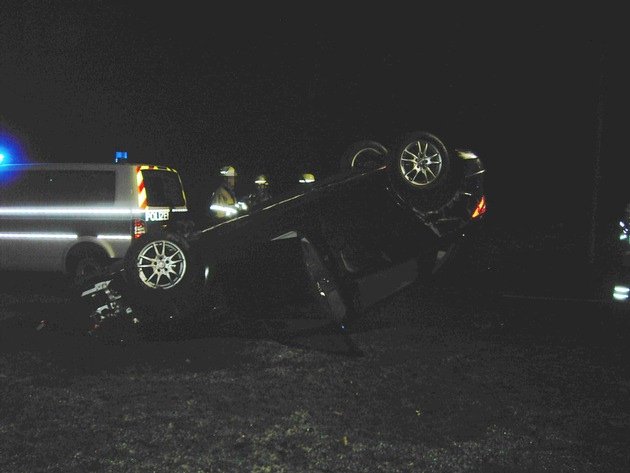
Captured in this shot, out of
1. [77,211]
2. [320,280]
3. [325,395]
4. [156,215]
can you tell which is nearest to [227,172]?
[156,215]

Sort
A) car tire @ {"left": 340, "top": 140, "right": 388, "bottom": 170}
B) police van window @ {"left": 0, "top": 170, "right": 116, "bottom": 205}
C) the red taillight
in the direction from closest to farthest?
the red taillight < car tire @ {"left": 340, "top": 140, "right": 388, "bottom": 170} < police van window @ {"left": 0, "top": 170, "right": 116, "bottom": 205}

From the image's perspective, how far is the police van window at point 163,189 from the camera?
29.8 feet

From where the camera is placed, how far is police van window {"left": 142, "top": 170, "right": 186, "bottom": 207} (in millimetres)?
9094

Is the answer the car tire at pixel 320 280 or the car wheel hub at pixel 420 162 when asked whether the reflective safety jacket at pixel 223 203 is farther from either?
the car wheel hub at pixel 420 162

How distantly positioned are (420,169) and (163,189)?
189 inches

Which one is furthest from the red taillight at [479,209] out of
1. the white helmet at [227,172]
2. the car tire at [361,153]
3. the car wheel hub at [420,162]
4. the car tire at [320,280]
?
the white helmet at [227,172]

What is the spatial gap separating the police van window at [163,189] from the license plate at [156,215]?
97mm

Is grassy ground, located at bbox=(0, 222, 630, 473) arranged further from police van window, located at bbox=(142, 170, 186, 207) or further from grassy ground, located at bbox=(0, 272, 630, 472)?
police van window, located at bbox=(142, 170, 186, 207)

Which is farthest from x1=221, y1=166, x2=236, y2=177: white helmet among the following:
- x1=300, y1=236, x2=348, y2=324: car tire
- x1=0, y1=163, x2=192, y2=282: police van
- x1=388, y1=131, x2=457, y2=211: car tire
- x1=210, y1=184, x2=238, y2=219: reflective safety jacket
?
x1=388, y1=131, x2=457, y2=211: car tire

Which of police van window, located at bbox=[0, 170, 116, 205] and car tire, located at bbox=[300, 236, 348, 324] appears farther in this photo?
police van window, located at bbox=[0, 170, 116, 205]

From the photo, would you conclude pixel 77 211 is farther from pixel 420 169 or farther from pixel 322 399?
pixel 322 399

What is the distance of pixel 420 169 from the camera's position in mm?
5660

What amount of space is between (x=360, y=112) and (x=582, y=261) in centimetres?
1802

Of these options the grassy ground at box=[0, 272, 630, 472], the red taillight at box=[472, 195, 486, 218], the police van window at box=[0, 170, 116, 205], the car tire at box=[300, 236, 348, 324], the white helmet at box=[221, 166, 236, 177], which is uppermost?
the white helmet at box=[221, 166, 236, 177]
